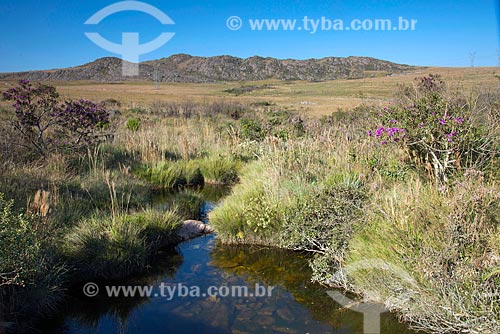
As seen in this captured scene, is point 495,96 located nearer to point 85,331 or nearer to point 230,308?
point 230,308

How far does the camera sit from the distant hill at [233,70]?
132500 millimetres

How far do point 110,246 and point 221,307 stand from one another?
1618 mm

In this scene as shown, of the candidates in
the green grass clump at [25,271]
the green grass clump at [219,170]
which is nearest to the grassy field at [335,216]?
the green grass clump at [25,271]

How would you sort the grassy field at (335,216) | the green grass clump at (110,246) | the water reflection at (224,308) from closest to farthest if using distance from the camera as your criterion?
the grassy field at (335,216), the water reflection at (224,308), the green grass clump at (110,246)

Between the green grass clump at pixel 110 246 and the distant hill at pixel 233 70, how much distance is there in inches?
4984

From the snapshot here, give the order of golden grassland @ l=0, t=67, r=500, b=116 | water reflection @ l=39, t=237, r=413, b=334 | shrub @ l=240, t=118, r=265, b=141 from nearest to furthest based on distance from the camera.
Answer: water reflection @ l=39, t=237, r=413, b=334 < shrub @ l=240, t=118, r=265, b=141 < golden grassland @ l=0, t=67, r=500, b=116

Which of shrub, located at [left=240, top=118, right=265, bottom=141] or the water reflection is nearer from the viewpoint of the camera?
the water reflection

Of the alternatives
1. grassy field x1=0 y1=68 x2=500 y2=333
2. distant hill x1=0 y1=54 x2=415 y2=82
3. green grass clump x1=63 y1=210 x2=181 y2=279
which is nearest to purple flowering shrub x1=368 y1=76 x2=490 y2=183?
grassy field x1=0 y1=68 x2=500 y2=333

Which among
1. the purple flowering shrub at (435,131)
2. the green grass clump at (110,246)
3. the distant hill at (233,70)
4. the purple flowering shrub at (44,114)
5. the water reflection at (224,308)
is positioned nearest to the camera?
the water reflection at (224,308)

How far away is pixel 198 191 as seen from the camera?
31.2 feet

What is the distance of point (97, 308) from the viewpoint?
4348 mm

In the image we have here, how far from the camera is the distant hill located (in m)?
132

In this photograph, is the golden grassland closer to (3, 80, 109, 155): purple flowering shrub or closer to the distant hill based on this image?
(3, 80, 109, 155): purple flowering shrub

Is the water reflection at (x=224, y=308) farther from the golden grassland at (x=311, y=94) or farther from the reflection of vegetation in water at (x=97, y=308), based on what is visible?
the golden grassland at (x=311, y=94)
